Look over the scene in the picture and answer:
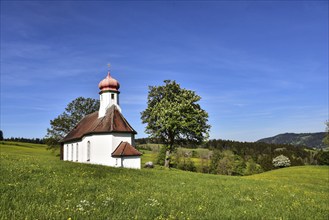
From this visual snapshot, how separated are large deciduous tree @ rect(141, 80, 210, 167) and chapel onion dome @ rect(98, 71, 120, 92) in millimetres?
6704

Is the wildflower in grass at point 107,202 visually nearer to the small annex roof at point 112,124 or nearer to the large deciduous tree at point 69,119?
the small annex roof at point 112,124

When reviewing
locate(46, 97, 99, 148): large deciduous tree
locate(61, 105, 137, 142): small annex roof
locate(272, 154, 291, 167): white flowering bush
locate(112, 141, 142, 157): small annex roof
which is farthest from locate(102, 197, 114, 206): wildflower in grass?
locate(272, 154, 291, 167): white flowering bush

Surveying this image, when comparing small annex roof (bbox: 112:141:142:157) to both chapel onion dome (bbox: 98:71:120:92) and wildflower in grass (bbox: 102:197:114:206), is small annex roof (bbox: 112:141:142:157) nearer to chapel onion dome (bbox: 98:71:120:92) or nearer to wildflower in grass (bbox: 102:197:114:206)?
chapel onion dome (bbox: 98:71:120:92)

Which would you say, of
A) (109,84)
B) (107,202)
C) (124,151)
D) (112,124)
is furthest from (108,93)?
(107,202)

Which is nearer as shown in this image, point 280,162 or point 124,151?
point 124,151

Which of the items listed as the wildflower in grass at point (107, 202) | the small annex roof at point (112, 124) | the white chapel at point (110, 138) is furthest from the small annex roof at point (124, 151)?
the wildflower in grass at point (107, 202)

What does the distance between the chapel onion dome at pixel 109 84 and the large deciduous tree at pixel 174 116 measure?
670cm

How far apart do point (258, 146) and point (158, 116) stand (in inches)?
5812

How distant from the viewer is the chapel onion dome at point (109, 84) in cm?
4703

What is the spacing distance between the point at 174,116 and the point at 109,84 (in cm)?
1154

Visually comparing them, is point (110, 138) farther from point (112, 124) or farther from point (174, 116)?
point (174, 116)

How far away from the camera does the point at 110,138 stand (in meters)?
40.6

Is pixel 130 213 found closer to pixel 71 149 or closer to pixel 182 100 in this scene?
pixel 182 100

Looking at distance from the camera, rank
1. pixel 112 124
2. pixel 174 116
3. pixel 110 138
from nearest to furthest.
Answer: pixel 110 138 → pixel 112 124 → pixel 174 116
